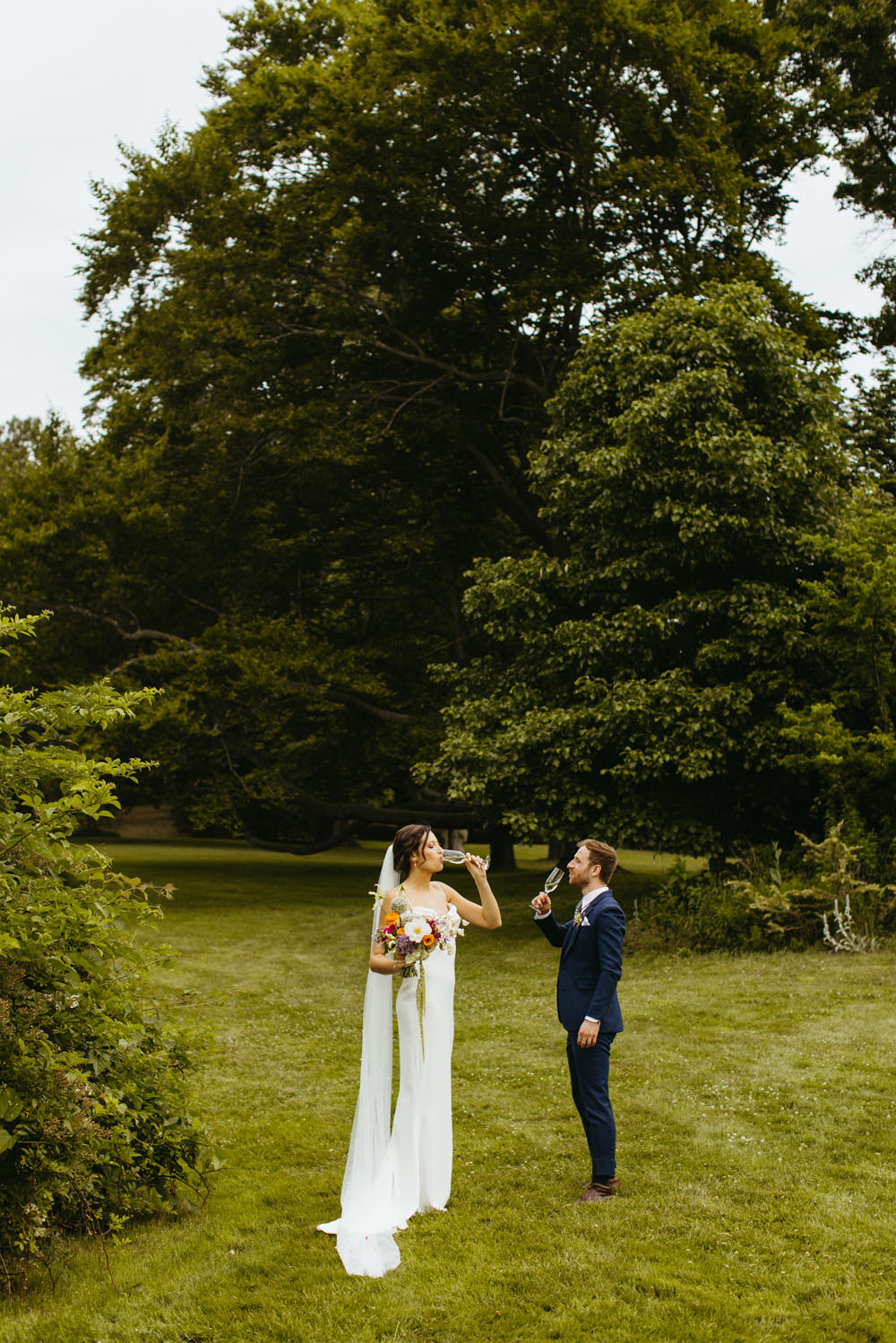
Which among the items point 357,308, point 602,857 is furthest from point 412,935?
point 357,308

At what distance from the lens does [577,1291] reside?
5.42 m

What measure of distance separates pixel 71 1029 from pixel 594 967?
2.85 meters

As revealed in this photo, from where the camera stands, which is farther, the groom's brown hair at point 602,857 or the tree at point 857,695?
the tree at point 857,695

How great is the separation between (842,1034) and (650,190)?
1579 centimetres

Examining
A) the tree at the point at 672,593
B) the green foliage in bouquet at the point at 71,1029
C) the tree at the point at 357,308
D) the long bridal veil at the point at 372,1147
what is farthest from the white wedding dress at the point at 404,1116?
the tree at the point at 357,308

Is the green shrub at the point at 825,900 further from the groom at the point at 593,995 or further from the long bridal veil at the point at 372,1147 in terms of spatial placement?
the long bridal veil at the point at 372,1147

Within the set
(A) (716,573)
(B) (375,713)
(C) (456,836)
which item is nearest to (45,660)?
(B) (375,713)

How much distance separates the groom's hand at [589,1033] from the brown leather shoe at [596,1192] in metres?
0.96

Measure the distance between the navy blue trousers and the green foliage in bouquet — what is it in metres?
2.21

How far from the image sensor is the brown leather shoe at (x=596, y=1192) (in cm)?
660

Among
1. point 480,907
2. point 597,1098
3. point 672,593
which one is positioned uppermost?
point 672,593

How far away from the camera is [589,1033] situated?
6277 millimetres

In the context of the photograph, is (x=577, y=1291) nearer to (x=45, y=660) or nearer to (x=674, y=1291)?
(x=674, y=1291)

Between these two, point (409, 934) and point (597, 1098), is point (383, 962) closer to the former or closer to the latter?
point (409, 934)
